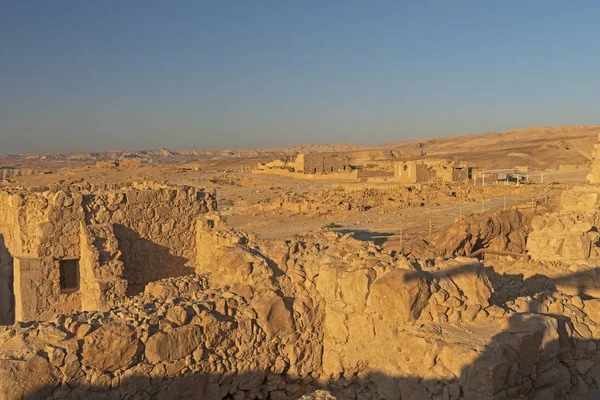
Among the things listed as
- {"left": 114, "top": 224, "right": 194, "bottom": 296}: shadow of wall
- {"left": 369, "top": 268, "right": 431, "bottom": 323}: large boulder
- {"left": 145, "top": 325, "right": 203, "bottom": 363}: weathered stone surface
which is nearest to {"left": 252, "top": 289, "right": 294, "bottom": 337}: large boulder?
{"left": 145, "top": 325, "right": 203, "bottom": 363}: weathered stone surface

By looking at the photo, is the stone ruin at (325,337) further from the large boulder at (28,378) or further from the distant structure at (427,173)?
the distant structure at (427,173)

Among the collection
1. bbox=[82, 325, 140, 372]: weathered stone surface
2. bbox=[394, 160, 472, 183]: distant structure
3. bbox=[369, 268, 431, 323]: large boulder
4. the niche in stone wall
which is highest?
bbox=[394, 160, 472, 183]: distant structure

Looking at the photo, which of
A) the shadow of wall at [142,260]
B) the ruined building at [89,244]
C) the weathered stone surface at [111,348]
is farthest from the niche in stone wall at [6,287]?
the weathered stone surface at [111,348]

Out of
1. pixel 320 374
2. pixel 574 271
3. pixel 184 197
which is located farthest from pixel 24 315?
pixel 574 271

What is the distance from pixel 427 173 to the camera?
1122 inches

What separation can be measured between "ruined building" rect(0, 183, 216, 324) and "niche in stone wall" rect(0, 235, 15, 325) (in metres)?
0.02

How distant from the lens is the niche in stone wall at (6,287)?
8.42 meters

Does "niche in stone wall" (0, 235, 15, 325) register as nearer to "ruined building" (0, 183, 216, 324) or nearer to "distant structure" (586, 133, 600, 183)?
"ruined building" (0, 183, 216, 324)

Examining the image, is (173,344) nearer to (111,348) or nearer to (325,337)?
(111,348)

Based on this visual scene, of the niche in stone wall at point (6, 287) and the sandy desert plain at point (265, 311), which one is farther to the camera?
the niche in stone wall at point (6, 287)

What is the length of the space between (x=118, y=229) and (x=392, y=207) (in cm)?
1521

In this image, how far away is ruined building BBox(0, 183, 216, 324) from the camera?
725 centimetres

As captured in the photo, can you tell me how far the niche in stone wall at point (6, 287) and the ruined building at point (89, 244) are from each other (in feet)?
0.06

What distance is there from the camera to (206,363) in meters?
4.79
